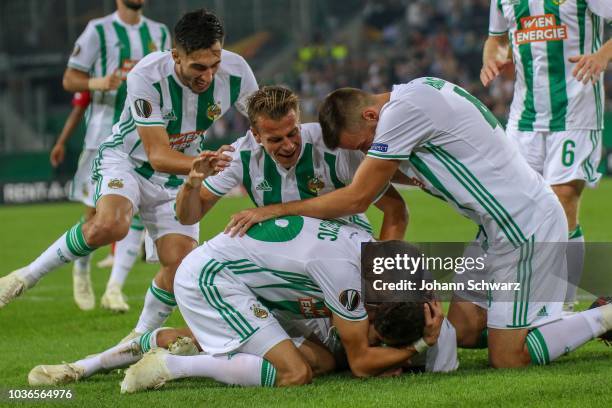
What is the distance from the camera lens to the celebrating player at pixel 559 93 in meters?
6.63

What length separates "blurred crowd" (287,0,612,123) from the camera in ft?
77.4

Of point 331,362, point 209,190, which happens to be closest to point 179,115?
point 209,190

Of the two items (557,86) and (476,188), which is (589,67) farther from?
(476,188)

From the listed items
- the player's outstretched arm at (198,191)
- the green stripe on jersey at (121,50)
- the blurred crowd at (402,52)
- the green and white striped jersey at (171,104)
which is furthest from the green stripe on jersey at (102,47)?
the blurred crowd at (402,52)

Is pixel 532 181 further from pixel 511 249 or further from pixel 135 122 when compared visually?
pixel 135 122

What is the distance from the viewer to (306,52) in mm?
25969

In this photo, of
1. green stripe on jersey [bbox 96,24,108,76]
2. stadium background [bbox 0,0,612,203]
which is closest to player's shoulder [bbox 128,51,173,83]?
green stripe on jersey [bbox 96,24,108,76]

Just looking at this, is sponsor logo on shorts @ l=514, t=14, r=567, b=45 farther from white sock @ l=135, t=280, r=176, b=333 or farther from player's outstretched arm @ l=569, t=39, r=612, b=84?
white sock @ l=135, t=280, r=176, b=333

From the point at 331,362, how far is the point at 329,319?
10.9 inches

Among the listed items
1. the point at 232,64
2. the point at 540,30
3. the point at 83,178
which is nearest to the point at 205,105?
the point at 232,64

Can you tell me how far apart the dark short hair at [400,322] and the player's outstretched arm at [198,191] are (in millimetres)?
1119

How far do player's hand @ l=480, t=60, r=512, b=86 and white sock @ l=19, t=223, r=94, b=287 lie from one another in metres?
2.78

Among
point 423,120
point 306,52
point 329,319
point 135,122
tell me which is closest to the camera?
point 423,120

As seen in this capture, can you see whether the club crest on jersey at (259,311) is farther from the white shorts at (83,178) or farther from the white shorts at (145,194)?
the white shorts at (83,178)
